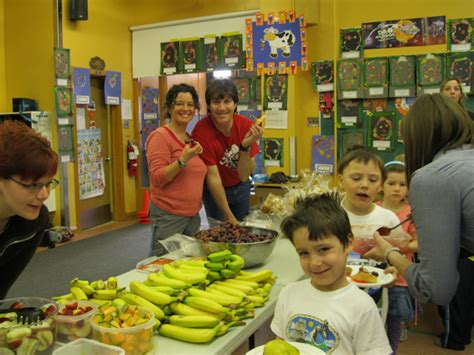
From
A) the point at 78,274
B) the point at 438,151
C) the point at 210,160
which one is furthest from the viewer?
the point at 78,274

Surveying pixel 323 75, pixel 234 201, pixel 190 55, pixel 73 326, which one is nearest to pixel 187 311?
pixel 73 326

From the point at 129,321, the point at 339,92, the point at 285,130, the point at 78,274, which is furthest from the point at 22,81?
the point at 129,321

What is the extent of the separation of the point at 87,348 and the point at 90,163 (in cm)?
607

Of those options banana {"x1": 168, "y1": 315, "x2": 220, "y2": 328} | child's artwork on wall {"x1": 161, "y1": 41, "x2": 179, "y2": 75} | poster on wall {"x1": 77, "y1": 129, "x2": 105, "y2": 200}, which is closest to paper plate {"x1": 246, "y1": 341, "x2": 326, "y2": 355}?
banana {"x1": 168, "y1": 315, "x2": 220, "y2": 328}

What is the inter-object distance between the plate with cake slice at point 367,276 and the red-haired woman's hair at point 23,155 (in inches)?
49.0

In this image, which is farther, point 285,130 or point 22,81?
point 22,81

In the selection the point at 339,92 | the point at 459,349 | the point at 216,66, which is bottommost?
the point at 459,349

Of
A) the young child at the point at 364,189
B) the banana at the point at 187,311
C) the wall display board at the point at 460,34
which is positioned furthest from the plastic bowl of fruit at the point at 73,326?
the wall display board at the point at 460,34

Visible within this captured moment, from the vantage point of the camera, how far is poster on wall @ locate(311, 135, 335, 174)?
605cm

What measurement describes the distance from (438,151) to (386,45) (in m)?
4.34

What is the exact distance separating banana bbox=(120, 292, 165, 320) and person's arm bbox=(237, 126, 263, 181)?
160 cm

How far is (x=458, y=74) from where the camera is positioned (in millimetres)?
5363

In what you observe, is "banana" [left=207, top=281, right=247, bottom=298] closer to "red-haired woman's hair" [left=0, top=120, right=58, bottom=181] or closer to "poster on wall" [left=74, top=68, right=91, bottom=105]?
"red-haired woman's hair" [left=0, top=120, right=58, bottom=181]

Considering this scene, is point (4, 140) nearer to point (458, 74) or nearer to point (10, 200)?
point (10, 200)
